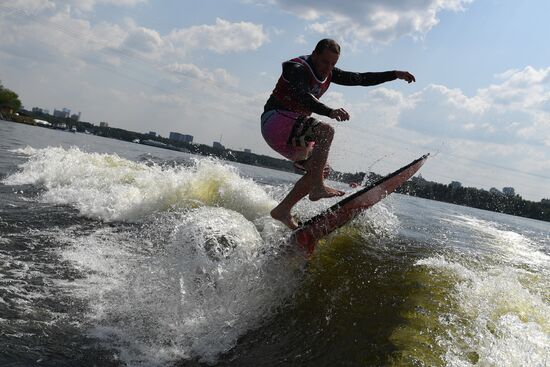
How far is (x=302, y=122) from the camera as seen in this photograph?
5762mm

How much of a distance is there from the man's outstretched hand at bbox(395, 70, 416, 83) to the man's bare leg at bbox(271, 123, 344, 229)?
1.65m

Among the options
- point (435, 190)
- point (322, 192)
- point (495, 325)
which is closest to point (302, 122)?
point (322, 192)

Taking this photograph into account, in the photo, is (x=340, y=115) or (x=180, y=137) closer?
(x=340, y=115)

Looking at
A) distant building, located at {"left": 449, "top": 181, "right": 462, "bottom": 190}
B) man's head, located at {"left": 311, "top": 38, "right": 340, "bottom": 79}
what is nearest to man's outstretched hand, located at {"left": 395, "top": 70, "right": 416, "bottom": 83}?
man's head, located at {"left": 311, "top": 38, "right": 340, "bottom": 79}

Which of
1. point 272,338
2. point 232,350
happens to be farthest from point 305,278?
point 232,350

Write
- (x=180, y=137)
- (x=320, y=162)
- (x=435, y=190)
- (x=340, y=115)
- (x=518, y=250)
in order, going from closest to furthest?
(x=340, y=115) < (x=320, y=162) < (x=518, y=250) < (x=435, y=190) < (x=180, y=137)

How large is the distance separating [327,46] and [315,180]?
5.43ft

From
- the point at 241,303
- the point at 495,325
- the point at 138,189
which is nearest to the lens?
the point at 495,325

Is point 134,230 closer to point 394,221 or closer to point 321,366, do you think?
point 321,366

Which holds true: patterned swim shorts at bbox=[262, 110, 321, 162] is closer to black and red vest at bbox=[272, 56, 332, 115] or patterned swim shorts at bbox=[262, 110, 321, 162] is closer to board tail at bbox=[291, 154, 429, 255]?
black and red vest at bbox=[272, 56, 332, 115]

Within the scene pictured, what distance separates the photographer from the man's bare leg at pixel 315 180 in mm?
5777

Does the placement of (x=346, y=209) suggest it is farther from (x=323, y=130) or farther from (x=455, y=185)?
(x=455, y=185)

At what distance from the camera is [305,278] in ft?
18.9

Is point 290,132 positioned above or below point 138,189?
above
